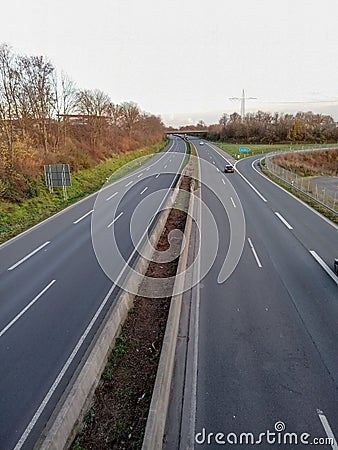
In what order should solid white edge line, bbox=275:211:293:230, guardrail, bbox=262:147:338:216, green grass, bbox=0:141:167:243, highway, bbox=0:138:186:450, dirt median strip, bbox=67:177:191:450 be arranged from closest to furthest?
dirt median strip, bbox=67:177:191:450 < highway, bbox=0:138:186:450 < solid white edge line, bbox=275:211:293:230 < green grass, bbox=0:141:167:243 < guardrail, bbox=262:147:338:216

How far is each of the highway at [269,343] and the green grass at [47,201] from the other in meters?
13.0

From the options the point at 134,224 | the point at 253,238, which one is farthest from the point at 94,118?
the point at 253,238

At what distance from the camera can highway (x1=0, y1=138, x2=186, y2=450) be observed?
6.92 metres

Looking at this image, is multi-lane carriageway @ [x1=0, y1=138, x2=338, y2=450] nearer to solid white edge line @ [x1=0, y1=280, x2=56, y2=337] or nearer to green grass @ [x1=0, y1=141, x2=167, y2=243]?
solid white edge line @ [x1=0, y1=280, x2=56, y2=337]

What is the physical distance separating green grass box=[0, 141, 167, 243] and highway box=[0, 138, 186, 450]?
4.24ft

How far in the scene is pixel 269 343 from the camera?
338 inches

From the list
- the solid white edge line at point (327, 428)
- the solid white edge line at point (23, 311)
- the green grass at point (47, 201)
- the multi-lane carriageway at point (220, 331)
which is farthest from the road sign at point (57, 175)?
the solid white edge line at point (327, 428)

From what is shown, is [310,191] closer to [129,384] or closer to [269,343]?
[269,343]

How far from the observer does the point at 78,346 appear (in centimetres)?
873
